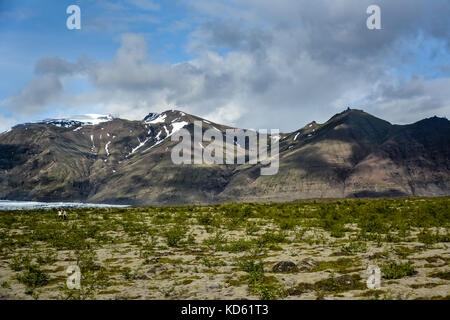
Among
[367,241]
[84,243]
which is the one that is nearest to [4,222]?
[84,243]

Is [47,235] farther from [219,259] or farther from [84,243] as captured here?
[219,259]

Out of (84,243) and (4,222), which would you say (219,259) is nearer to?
(84,243)

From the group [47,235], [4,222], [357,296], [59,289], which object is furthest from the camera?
[4,222]

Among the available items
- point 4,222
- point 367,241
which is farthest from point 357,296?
point 4,222

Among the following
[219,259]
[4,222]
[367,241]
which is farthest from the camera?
[4,222]

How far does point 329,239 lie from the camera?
24625 mm
